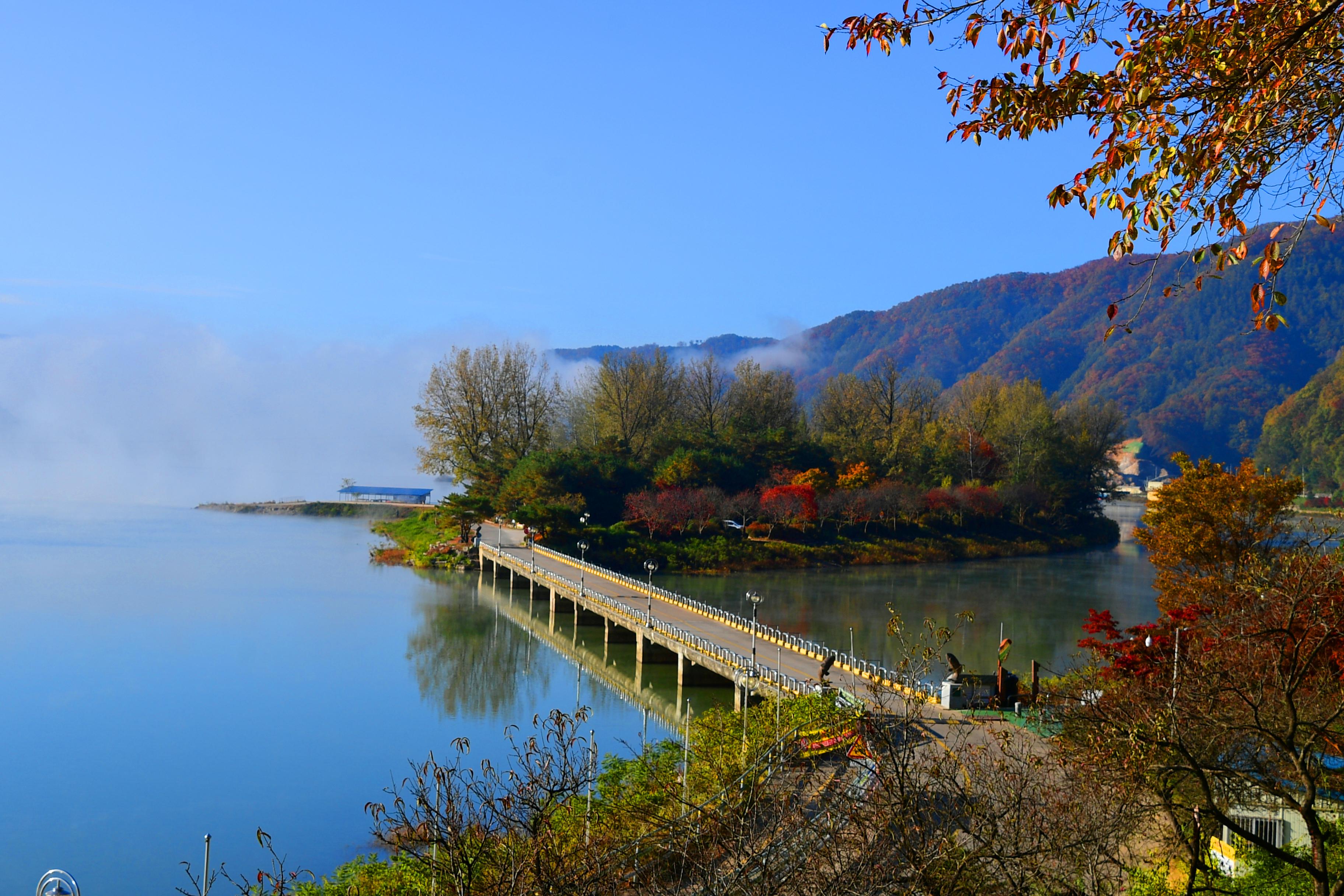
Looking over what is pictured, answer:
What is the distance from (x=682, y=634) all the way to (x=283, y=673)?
11.4 m

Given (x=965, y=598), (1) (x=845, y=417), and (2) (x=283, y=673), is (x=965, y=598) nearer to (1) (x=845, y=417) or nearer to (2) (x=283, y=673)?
(2) (x=283, y=673)

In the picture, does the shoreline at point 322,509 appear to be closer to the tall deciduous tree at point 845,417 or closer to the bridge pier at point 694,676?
the tall deciduous tree at point 845,417

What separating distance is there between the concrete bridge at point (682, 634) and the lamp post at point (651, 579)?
124 mm

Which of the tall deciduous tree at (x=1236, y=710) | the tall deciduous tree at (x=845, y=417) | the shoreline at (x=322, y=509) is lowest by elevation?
the shoreline at (x=322, y=509)

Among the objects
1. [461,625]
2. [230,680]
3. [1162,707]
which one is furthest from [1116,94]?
[461,625]

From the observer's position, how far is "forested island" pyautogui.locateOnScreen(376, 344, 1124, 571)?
58.4 metres

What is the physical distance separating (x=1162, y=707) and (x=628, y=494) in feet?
168

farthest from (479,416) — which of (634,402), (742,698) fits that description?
(742,698)

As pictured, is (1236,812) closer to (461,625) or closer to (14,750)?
(14,750)

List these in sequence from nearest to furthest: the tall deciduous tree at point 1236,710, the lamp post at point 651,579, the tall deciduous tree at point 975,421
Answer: the tall deciduous tree at point 1236,710
the lamp post at point 651,579
the tall deciduous tree at point 975,421

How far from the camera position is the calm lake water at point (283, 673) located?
17.7m

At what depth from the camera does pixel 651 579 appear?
43469 mm

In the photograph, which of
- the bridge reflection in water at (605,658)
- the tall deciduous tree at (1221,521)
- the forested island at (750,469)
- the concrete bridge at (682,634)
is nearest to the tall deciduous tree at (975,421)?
the forested island at (750,469)

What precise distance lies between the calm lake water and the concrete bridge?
115 cm
